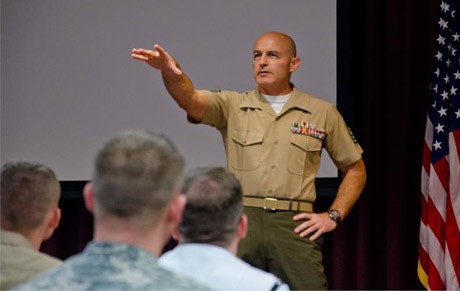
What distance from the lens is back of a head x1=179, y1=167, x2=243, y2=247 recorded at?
1651mm

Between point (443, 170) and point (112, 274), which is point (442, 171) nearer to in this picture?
point (443, 170)

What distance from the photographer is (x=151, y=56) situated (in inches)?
112

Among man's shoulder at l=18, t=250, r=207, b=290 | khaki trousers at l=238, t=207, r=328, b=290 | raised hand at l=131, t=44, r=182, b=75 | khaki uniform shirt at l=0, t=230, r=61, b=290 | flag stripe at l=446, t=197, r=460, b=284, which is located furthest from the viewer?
flag stripe at l=446, t=197, r=460, b=284

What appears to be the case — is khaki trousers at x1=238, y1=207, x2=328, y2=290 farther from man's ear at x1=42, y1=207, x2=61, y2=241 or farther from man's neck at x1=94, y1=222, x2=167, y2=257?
man's neck at x1=94, y1=222, x2=167, y2=257

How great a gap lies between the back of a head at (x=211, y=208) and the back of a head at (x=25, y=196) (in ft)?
1.57

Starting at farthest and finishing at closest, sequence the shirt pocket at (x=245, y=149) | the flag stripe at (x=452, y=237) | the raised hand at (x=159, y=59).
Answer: the flag stripe at (x=452, y=237) → the shirt pocket at (x=245, y=149) → the raised hand at (x=159, y=59)

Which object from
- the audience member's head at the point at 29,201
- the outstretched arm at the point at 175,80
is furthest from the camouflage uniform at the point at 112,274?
the outstretched arm at the point at 175,80

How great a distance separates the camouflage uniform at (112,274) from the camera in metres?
1.01

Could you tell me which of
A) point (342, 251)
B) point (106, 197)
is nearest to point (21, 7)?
point (342, 251)

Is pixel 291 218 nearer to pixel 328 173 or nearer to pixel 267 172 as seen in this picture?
pixel 267 172

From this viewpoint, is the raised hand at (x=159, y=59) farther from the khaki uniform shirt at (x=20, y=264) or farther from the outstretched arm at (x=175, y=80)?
the khaki uniform shirt at (x=20, y=264)

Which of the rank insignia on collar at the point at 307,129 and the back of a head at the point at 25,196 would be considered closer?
the back of a head at the point at 25,196

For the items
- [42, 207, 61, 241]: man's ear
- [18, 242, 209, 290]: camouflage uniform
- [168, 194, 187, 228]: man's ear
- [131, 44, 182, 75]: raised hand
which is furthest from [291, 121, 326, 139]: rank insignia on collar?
[18, 242, 209, 290]: camouflage uniform

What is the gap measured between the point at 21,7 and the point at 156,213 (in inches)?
164
